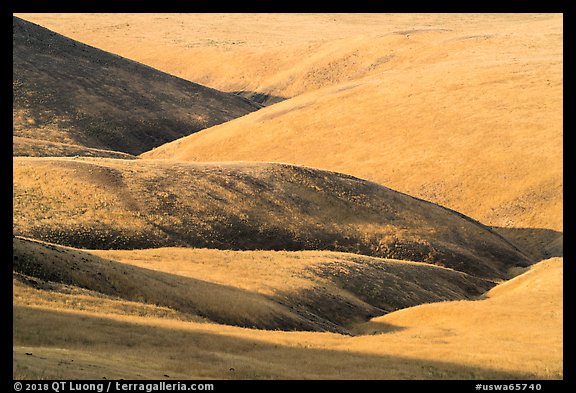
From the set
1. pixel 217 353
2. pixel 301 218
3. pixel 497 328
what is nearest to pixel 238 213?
pixel 301 218

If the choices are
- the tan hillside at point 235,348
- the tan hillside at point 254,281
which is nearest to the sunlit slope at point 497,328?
the tan hillside at point 235,348

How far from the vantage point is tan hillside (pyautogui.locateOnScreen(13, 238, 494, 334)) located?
4206 centimetres

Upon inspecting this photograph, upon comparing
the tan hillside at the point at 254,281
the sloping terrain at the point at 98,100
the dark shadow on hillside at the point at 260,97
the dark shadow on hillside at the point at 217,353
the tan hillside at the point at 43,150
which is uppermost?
the dark shadow on hillside at the point at 260,97

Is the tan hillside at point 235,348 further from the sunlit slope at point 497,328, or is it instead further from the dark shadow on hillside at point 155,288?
the dark shadow on hillside at point 155,288

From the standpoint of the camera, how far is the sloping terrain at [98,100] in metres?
125

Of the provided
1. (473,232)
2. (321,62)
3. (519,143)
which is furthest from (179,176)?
(321,62)

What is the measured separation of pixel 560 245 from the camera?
78812mm

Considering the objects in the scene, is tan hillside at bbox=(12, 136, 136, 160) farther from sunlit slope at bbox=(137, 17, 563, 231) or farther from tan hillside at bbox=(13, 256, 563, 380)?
tan hillside at bbox=(13, 256, 563, 380)

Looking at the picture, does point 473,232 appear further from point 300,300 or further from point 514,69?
point 514,69

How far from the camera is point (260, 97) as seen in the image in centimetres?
17225

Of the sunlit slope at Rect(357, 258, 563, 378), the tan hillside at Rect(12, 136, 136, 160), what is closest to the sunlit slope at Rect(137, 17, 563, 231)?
the tan hillside at Rect(12, 136, 136, 160)

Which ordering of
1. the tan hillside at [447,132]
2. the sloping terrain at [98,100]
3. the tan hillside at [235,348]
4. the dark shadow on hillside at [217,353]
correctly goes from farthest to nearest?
the sloping terrain at [98,100]
the tan hillside at [447,132]
the dark shadow on hillside at [217,353]
the tan hillside at [235,348]

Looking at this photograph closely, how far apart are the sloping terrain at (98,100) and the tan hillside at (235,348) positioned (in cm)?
8529
